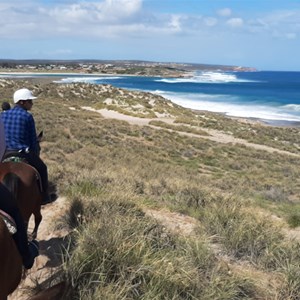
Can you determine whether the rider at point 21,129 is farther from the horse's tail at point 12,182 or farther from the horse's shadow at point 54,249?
the horse's shadow at point 54,249

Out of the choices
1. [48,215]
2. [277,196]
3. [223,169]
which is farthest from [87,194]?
[223,169]

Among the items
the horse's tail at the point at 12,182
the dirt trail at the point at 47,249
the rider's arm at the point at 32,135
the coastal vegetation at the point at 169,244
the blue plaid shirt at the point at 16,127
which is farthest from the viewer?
the rider's arm at the point at 32,135

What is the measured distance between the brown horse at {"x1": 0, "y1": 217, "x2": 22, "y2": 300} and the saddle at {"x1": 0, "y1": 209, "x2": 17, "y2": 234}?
9 cm

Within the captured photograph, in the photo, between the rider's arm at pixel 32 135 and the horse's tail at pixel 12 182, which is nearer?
the horse's tail at pixel 12 182

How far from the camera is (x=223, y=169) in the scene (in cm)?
2186

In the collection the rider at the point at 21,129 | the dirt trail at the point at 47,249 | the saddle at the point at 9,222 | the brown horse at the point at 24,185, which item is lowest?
the dirt trail at the point at 47,249

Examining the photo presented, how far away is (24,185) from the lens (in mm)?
5773

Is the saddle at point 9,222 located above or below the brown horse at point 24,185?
above

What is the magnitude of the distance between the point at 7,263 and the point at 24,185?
7.35 feet

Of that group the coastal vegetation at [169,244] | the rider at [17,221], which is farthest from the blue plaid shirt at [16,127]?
the rider at [17,221]

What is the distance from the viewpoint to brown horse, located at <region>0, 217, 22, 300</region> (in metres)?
Result: 3.55

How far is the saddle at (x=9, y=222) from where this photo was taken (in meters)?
3.77

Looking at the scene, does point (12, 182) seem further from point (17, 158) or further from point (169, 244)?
point (169, 244)

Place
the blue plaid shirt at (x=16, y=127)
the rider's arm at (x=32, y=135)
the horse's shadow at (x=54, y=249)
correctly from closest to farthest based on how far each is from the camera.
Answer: the horse's shadow at (x=54, y=249), the blue plaid shirt at (x=16, y=127), the rider's arm at (x=32, y=135)
